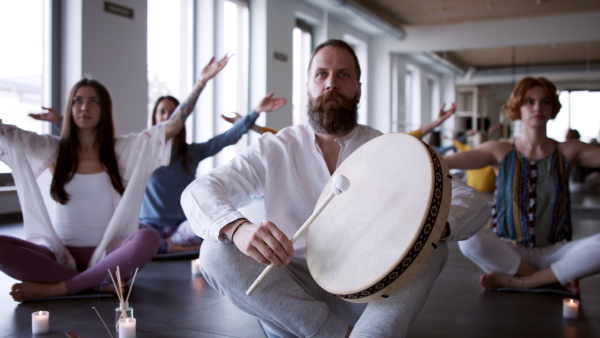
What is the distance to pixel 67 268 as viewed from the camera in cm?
287

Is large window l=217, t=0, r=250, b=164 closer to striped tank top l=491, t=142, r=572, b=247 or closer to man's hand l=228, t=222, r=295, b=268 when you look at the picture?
striped tank top l=491, t=142, r=572, b=247

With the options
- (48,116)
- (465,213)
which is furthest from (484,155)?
(48,116)

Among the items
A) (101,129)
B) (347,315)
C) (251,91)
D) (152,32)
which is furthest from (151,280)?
(251,91)

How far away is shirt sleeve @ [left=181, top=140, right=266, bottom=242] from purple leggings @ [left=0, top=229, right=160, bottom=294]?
97cm

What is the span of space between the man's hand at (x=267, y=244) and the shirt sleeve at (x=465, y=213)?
52 cm

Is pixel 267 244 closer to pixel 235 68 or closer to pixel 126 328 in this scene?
pixel 126 328

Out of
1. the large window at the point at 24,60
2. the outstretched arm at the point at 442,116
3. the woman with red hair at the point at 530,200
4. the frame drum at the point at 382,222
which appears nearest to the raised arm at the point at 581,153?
the woman with red hair at the point at 530,200

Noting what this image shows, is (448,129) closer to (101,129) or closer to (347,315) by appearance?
(101,129)

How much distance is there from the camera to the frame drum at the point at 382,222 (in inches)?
56.8

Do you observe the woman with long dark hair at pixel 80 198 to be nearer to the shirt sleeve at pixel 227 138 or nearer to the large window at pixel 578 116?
the shirt sleeve at pixel 227 138

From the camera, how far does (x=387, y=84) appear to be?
1104 cm

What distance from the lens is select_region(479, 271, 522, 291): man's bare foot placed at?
10.1ft

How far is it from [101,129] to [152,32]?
444cm

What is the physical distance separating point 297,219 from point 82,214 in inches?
59.1
